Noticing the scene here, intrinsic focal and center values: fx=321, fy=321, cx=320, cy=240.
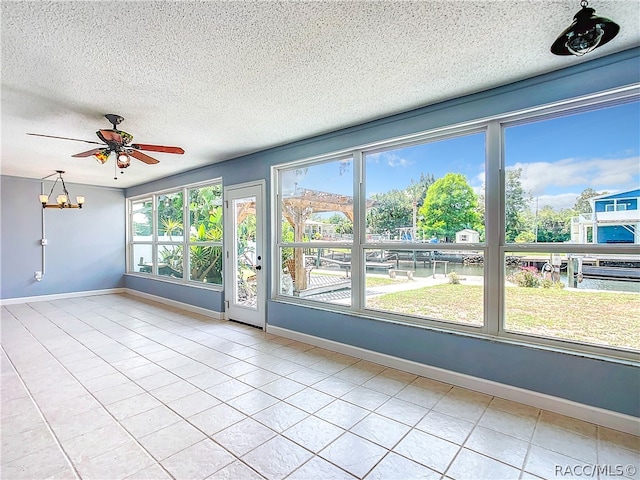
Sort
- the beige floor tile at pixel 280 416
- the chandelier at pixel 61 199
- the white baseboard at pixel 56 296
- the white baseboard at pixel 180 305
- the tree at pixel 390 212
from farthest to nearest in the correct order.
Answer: the white baseboard at pixel 56 296 < the chandelier at pixel 61 199 < the white baseboard at pixel 180 305 < the tree at pixel 390 212 < the beige floor tile at pixel 280 416

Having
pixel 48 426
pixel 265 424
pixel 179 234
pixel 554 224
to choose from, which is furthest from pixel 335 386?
pixel 179 234

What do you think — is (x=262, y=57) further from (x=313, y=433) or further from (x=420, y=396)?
(x=420, y=396)

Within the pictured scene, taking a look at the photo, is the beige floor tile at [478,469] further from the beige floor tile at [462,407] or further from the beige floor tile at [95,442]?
the beige floor tile at [95,442]

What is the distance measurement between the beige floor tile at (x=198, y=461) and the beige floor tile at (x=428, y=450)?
105 centimetres

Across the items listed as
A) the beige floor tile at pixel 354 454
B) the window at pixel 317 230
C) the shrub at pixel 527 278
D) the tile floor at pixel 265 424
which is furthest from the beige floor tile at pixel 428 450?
the window at pixel 317 230

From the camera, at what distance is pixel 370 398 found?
2.60 metres

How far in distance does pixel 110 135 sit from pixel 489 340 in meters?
3.80

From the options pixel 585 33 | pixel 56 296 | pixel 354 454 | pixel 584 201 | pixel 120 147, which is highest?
pixel 585 33

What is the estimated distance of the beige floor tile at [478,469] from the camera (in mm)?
1748

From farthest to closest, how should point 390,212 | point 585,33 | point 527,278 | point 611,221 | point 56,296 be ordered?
1. point 56,296
2. point 390,212
3. point 527,278
4. point 611,221
5. point 585,33

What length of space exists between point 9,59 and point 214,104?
139 cm

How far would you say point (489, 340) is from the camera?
2.67 m

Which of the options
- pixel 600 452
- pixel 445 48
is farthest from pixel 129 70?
pixel 600 452

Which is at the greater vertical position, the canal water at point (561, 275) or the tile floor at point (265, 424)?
the canal water at point (561, 275)
